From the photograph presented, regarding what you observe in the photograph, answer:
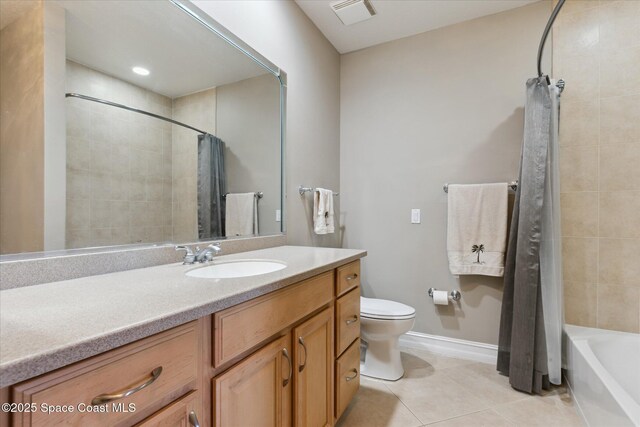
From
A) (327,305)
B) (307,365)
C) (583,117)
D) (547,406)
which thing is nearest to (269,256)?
(327,305)

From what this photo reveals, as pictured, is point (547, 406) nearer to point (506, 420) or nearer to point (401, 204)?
point (506, 420)

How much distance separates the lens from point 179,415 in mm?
676

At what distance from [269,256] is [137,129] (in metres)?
0.78

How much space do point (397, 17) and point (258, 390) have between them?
2.51 metres

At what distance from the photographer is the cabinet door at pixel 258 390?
2.59 ft

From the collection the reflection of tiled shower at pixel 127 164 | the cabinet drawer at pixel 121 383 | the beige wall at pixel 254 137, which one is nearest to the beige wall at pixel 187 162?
the reflection of tiled shower at pixel 127 164

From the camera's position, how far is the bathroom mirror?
0.88 metres

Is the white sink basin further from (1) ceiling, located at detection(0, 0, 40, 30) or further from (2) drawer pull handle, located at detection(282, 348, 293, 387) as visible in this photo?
(1) ceiling, located at detection(0, 0, 40, 30)

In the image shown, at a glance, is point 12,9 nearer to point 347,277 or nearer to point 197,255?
point 197,255

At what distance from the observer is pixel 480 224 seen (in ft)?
7.16

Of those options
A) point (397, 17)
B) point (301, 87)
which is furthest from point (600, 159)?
point (301, 87)

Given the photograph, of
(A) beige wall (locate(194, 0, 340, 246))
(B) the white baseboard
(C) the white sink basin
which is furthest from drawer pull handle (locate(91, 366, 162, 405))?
(B) the white baseboard

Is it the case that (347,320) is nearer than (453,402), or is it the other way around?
(347,320)

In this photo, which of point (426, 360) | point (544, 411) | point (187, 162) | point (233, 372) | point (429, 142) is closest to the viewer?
point (233, 372)
